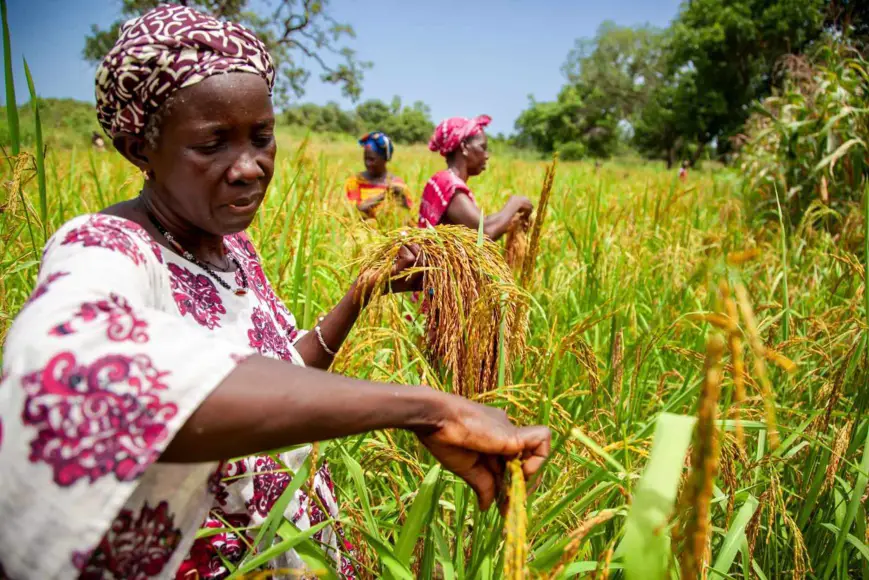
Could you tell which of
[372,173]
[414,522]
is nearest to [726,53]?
[372,173]

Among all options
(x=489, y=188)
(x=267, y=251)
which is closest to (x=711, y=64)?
(x=489, y=188)

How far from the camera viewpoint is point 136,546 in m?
0.64

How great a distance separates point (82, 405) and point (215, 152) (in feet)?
1.66

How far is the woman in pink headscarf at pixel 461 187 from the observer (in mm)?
2705

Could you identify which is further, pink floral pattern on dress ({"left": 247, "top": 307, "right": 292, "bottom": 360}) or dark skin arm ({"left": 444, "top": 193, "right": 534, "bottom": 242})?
dark skin arm ({"left": 444, "top": 193, "right": 534, "bottom": 242})

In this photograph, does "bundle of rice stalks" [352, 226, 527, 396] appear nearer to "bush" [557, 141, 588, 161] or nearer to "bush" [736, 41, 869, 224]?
"bush" [736, 41, 869, 224]

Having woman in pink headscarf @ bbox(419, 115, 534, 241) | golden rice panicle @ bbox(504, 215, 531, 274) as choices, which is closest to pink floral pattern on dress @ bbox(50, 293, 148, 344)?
golden rice panicle @ bbox(504, 215, 531, 274)

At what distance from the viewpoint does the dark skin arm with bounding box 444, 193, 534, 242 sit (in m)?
2.67

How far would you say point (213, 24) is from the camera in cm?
88

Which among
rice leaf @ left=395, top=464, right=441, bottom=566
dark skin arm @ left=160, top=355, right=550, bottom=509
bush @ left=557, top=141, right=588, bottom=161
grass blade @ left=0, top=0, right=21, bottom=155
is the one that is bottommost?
rice leaf @ left=395, top=464, right=441, bottom=566

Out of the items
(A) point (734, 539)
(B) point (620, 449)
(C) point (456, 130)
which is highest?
(C) point (456, 130)

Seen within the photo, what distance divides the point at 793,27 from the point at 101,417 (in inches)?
1310

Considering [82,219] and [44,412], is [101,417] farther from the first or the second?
[82,219]

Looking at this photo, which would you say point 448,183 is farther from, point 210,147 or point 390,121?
point 390,121
